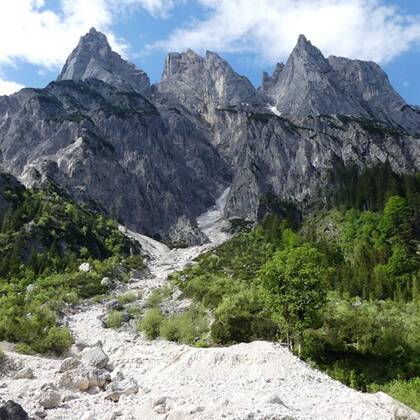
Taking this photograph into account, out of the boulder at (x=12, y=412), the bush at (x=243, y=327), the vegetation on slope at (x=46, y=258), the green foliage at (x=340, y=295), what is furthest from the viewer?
the vegetation on slope at (x=46, y=258)

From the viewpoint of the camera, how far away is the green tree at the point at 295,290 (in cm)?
3578

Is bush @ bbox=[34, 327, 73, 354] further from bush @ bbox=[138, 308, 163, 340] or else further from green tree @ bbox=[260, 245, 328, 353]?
green tree @ bbox=[260, 245, 328, 353]

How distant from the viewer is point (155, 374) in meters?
28.1

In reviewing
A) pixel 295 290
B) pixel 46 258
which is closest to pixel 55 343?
pixel 295 290

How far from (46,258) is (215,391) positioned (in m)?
97.8

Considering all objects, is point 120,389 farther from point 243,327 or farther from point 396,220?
point 396,220

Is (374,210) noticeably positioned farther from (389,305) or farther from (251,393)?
(251,393)

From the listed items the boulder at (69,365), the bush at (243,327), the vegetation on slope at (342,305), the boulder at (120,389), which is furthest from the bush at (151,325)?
the boulder at (120,389)

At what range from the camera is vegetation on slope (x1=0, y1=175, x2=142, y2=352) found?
42.9 metres

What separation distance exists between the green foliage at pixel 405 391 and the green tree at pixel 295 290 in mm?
6949

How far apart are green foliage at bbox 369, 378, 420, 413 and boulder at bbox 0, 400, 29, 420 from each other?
1716 centimetres

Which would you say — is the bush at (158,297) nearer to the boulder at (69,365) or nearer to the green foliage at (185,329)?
the green foliage at (185,329)

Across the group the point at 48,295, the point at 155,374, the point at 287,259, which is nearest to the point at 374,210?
the point at 48,295

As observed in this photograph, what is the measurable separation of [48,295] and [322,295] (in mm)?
50956
